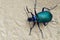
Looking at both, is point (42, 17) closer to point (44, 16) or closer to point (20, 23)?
point (44, 16)

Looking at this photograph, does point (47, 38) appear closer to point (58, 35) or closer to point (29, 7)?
point (58, 35)

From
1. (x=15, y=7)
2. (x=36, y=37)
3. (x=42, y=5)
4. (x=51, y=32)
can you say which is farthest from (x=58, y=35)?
(x=15, y=7)

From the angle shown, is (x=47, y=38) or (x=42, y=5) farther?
(x=42, y=5)

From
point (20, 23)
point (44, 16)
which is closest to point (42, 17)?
point (44, 16)

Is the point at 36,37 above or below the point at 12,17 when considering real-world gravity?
below
